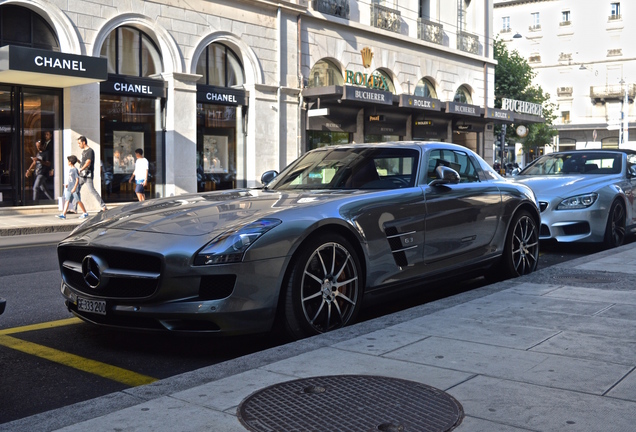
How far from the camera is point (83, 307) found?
471 cm

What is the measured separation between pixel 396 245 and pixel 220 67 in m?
17.8

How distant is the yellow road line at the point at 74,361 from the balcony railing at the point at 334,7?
21466 millimetres

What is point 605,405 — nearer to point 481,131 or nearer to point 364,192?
point 364,192

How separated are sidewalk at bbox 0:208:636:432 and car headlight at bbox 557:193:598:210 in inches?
176

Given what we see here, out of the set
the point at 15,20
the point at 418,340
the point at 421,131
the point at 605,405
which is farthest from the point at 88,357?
the point at 421,131

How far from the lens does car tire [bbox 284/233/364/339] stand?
4.68 m

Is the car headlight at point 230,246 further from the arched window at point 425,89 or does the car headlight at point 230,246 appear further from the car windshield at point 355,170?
the arched window at point 425,89

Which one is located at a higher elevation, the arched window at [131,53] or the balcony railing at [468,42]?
the balcony railing at [468,42]

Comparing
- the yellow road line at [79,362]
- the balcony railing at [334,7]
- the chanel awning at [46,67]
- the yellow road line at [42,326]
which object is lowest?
the yellow road line at [79,362]

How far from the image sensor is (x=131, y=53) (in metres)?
19.8

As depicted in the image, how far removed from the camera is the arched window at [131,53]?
63.4ft

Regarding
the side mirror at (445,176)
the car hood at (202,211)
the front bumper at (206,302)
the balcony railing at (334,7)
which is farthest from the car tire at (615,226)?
the balcony railing at (334,7)

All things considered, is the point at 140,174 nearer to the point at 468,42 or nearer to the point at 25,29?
the point at 25,29

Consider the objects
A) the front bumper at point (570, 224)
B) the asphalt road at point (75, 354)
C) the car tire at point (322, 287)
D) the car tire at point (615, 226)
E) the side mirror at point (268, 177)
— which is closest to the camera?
the asphalt road at point (75, 354)
